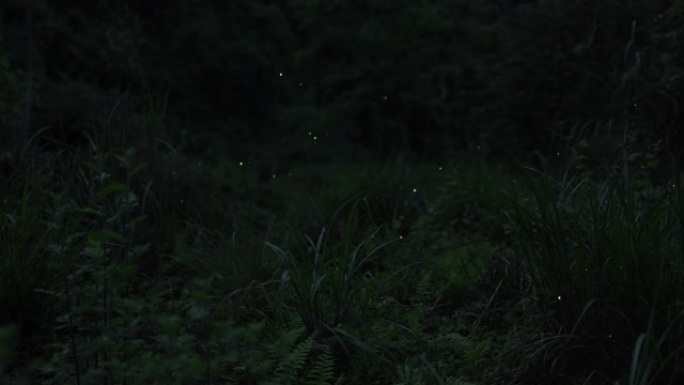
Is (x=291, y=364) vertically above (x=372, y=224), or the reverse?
(x=291, y=364)

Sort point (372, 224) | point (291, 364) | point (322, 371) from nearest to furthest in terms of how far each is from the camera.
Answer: point (291, 364) → point (322, 371) → point (372, 224)

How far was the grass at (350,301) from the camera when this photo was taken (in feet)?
12.5

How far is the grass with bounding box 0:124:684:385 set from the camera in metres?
3.81

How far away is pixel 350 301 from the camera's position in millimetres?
4492

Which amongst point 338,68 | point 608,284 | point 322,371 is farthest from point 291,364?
point 338,68

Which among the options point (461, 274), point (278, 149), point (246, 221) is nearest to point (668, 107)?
point (461, 274)

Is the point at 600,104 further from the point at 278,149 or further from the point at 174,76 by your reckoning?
the point at 174,76

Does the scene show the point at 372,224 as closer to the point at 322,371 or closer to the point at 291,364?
the point at 322,371

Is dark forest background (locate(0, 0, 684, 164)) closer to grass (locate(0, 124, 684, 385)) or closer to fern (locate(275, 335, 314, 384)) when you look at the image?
grass (locate(0, 124, 684, 385))

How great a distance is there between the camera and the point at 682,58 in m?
7.44

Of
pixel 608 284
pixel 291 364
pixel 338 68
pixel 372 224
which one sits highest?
pixel 608 284

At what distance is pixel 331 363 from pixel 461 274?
1945 mm

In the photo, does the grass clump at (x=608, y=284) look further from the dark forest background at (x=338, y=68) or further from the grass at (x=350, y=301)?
the dark forest background at (x=338, y=68)

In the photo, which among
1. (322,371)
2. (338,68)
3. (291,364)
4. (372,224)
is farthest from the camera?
(338,68)
